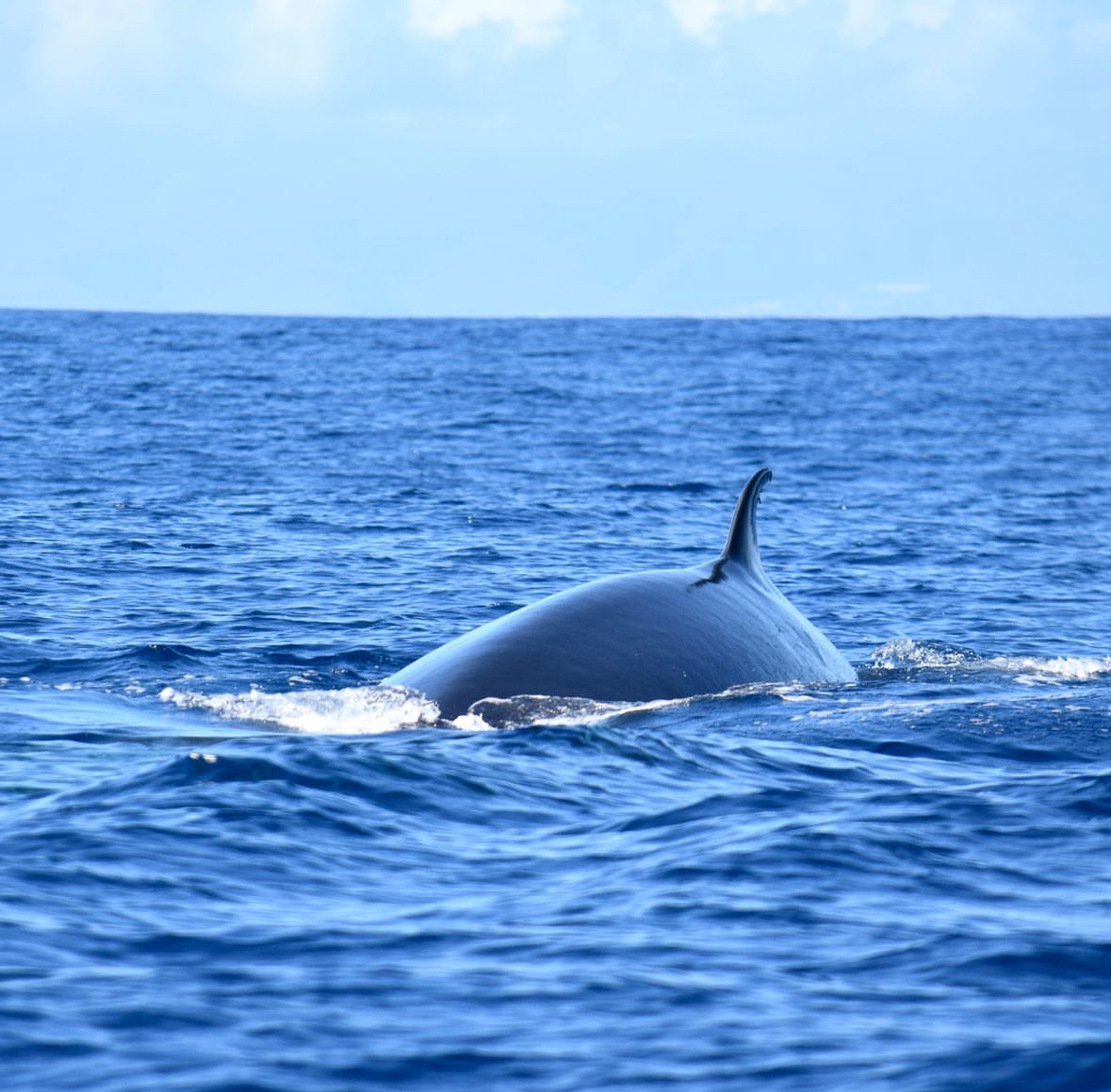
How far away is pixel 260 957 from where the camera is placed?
7.96 m

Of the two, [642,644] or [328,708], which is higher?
[642,644]

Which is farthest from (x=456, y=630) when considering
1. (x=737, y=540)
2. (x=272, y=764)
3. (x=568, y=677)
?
(x=272, y=764)

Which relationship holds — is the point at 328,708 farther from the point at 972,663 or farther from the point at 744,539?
the point at 972,663

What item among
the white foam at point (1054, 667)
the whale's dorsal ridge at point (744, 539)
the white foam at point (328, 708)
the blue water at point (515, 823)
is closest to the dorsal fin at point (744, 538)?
the whale's dorsal ridge at point (744, 539)

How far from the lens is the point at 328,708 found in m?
13.6

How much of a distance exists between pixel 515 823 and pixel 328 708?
3488 millimetres

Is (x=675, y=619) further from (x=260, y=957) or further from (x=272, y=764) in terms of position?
(x=260, y=957)

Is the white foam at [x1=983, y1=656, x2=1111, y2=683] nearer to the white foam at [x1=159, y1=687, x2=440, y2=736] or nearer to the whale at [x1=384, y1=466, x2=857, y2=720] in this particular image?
the whale at [x1=384, y1=466, x2=857, y2=720]

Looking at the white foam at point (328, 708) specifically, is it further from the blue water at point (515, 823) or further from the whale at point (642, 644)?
the whale at point (642, 644)

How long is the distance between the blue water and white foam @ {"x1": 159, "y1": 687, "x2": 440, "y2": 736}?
0.05 metres

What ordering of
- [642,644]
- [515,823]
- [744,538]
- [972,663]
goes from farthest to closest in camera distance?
[972,663] → [744,538] → [642,644] → [515,823]

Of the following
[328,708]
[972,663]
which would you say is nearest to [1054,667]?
[972,663]

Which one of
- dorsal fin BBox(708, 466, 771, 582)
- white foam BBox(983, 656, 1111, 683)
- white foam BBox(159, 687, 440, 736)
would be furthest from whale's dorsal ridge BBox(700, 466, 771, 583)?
white foam BBox(159, 687, 440, 736)

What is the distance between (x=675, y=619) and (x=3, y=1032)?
25.2ft
